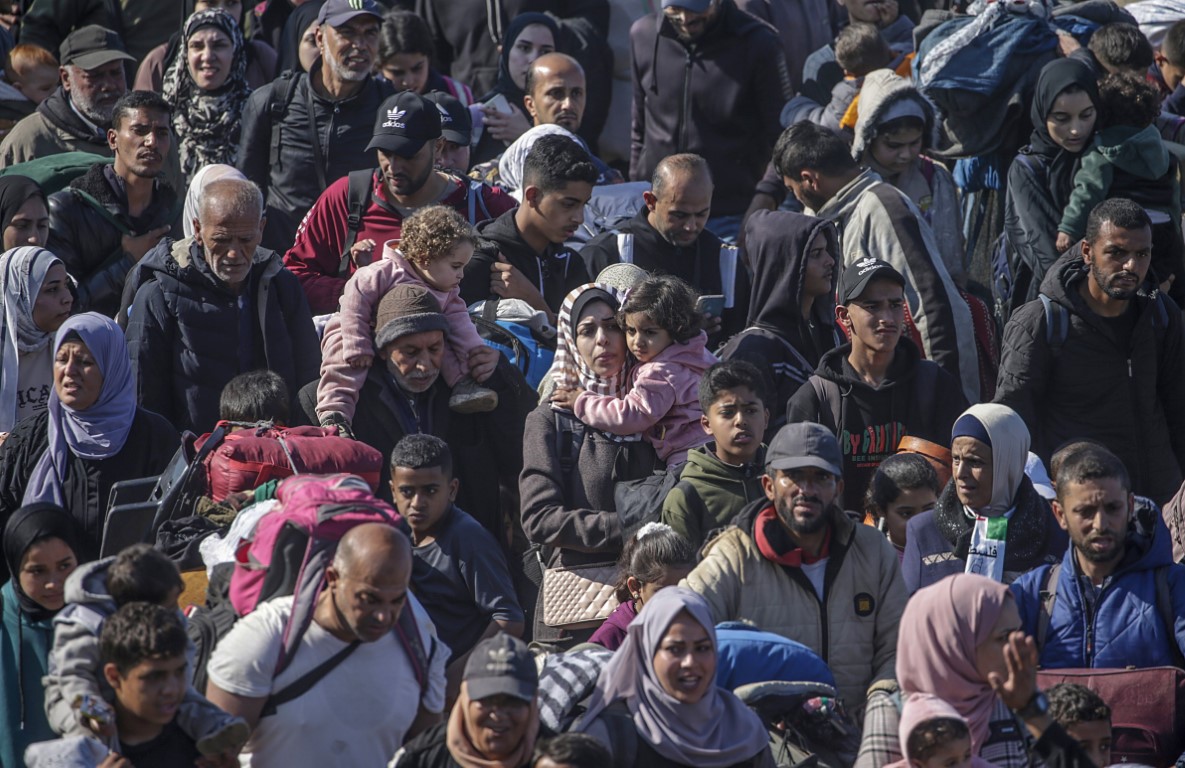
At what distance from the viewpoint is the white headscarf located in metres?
8.75

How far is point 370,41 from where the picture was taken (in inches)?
396

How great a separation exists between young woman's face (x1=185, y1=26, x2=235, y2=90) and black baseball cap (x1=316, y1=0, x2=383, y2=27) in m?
0.53

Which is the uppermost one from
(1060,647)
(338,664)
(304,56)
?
(304,56)

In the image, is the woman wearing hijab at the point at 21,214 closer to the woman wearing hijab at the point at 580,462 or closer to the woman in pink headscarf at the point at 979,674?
the woman wearing hijab at the point at 580,462

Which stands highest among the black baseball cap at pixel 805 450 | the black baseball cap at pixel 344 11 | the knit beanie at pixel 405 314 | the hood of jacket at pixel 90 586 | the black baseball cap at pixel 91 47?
the black baseball cap at pixel 344 11

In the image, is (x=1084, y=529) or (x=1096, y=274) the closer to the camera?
(x=1084, y=529)

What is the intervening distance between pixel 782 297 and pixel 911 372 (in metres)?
0.91

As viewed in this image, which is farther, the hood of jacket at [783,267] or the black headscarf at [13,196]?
Answer: the black headscarf at [13,196]

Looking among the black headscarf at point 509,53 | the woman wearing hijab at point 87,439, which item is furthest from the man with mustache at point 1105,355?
the black headscarf at point 509,53

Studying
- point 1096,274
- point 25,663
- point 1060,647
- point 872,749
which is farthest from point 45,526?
point 1096,274

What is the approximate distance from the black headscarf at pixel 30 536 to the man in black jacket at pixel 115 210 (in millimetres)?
2579

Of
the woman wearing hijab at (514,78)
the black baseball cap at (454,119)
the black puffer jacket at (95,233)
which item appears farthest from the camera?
the woman wearing hijab at (514,78)

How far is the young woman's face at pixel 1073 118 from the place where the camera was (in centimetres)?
984

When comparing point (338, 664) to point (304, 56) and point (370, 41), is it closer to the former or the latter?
point (370, 41)
